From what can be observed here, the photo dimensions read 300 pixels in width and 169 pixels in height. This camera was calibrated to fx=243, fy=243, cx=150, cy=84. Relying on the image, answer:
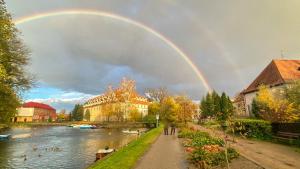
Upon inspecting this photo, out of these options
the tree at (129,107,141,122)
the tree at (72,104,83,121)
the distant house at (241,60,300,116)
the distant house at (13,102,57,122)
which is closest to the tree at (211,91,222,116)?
the tree at (129,107,141,122)

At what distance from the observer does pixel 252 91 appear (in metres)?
53.4

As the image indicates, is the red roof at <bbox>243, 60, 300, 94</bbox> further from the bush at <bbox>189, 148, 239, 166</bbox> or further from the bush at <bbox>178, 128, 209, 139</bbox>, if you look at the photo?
the bush at <bbox>189, 148, 239, 166</bbox>

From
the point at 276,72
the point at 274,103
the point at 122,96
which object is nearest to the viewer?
the point at 274,103

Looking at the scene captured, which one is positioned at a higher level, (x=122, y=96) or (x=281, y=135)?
(x=122, y=96)

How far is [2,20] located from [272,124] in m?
27.1

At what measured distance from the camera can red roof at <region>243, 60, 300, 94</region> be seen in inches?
1780

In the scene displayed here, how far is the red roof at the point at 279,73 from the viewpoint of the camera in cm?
4520

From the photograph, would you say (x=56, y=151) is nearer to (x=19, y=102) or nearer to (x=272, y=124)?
(x=19, y=102)

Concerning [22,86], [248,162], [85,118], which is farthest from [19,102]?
[85,118]

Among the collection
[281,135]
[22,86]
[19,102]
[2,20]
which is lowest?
[281,135]

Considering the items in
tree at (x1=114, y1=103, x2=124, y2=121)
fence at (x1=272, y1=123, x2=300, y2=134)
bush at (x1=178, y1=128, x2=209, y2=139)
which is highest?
tree at (x1=114, y1=103, x2=124, y2=121)

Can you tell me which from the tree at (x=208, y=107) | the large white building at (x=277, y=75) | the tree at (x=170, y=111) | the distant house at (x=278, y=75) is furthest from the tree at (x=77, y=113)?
the distant house at (x=278, y=75)

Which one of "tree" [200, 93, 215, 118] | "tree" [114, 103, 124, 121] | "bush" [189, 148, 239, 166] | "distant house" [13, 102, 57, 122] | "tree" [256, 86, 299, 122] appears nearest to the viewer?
"bush" [189, 148, 239, 166]

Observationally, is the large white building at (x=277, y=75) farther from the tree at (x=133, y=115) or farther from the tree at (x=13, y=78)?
the tree at (x=133, y=115)
